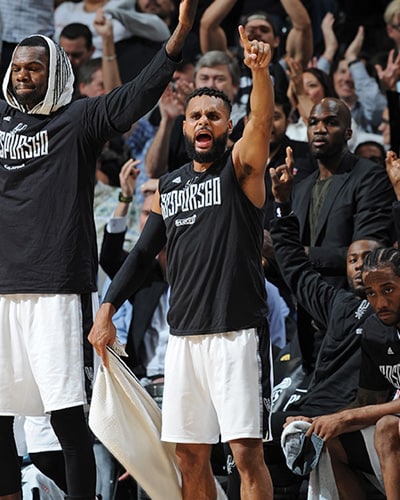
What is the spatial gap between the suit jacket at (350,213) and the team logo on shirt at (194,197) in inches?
56.7

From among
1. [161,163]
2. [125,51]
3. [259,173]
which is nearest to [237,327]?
[259,173]

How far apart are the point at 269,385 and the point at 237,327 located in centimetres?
30

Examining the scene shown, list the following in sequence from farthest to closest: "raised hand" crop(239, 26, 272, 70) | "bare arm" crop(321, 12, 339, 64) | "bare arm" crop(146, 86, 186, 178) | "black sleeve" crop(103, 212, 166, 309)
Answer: "bare arm" crop(321, 12, 339, 64) < "bare arm" crop(146, 86, 186, 178) < "black sleeve" crop(103, 212, 166, 309) < "raised hand" crop(239, 26, 272, 70)

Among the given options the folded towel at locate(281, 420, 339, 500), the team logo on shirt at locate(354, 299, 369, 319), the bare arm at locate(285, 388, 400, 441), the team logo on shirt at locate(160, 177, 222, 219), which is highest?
the team logo on shirt at locate(160, 177, 222, 219)

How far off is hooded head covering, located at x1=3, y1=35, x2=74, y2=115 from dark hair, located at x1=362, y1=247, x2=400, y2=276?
5.20ft

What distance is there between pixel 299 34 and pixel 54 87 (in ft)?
13.1

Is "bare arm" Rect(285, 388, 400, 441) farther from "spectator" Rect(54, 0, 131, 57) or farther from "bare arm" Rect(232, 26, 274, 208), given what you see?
"spectator" Rect(54, 0, 131, 57)

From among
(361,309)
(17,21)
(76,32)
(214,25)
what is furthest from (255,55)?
(17,21)

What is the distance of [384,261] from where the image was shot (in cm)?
485

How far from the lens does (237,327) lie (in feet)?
14.1

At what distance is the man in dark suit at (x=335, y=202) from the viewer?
5.76m

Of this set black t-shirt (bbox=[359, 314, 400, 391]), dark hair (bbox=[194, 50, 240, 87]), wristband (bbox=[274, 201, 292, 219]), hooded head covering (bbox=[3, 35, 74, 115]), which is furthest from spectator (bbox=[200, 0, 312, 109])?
hooded head covering (bbox=[3, 35, 74, 115])

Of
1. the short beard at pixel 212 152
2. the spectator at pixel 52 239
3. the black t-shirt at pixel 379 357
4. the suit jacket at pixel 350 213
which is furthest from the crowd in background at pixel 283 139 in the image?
the spectator at pixel 52 239

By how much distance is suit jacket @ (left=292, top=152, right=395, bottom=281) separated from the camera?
5.75m
